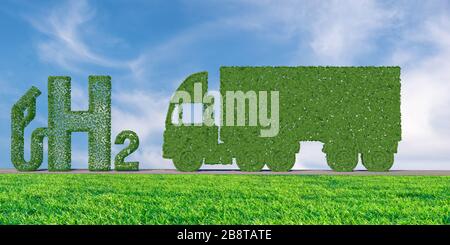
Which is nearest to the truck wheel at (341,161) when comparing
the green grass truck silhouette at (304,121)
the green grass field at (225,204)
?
the green grass truck silhouette at (304,121)

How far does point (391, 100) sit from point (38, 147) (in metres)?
13.1

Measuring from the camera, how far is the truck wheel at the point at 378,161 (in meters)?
20.9

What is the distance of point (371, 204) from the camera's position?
10008 millimetres

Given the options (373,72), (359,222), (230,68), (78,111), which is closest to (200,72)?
(230,68)

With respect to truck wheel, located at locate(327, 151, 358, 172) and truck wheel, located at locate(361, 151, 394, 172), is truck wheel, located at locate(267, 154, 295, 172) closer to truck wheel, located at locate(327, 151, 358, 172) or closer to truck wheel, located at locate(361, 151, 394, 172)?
truck wheel, located at locate(327, 151, 358, 172)

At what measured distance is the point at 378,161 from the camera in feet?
68.5

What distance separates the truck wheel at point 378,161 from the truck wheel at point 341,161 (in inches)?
20.5

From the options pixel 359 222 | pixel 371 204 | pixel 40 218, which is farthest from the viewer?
pixel 371 204

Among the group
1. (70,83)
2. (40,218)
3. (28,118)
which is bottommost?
(40,218)

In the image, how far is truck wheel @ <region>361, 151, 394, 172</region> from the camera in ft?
68.4

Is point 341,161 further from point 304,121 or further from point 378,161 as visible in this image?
point 304,121

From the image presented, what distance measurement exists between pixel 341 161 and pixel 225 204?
38.3 ft
